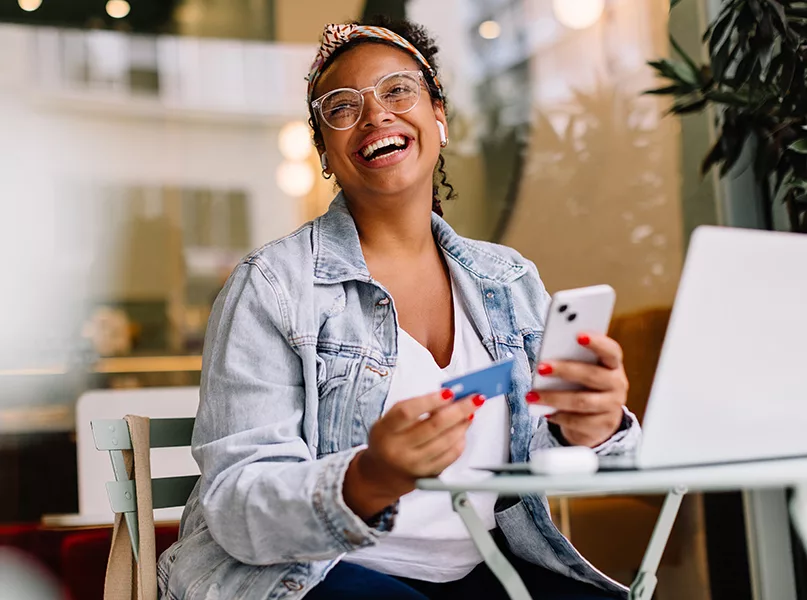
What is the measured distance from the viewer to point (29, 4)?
4.91 m

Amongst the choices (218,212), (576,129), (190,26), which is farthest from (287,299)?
(190,26)

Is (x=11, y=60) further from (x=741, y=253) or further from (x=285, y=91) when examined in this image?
(x=741, y=253)

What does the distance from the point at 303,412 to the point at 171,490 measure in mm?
326

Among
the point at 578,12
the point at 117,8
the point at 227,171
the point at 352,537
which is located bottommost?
the point at 352,537

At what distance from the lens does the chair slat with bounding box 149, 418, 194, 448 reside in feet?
4.88

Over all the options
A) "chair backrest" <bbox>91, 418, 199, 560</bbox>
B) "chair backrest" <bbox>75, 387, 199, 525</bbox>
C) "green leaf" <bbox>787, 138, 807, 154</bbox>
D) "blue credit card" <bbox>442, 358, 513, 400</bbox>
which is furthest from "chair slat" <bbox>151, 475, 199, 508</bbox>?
"green leaf" <bbox>787, 138, 807, 154</bbox>

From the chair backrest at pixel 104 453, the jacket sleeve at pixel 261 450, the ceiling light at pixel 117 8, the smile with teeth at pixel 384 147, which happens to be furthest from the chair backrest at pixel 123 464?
the ceiling light at pixel 117 8

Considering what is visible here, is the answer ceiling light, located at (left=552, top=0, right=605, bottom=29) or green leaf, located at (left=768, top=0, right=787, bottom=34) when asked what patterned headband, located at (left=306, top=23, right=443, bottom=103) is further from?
ceiling light, located at (left=552, top=0, right=605, bottom=29)

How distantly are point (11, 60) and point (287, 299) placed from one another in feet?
13.3

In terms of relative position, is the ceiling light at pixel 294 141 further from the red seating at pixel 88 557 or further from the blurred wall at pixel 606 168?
the red seating at pixel 88 557

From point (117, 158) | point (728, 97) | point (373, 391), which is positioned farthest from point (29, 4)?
point (373, 391)

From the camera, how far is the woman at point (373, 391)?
110cm

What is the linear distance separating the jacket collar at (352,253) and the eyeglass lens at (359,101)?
0.46 ft

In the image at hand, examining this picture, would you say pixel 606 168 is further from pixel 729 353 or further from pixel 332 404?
pixel 729 353
